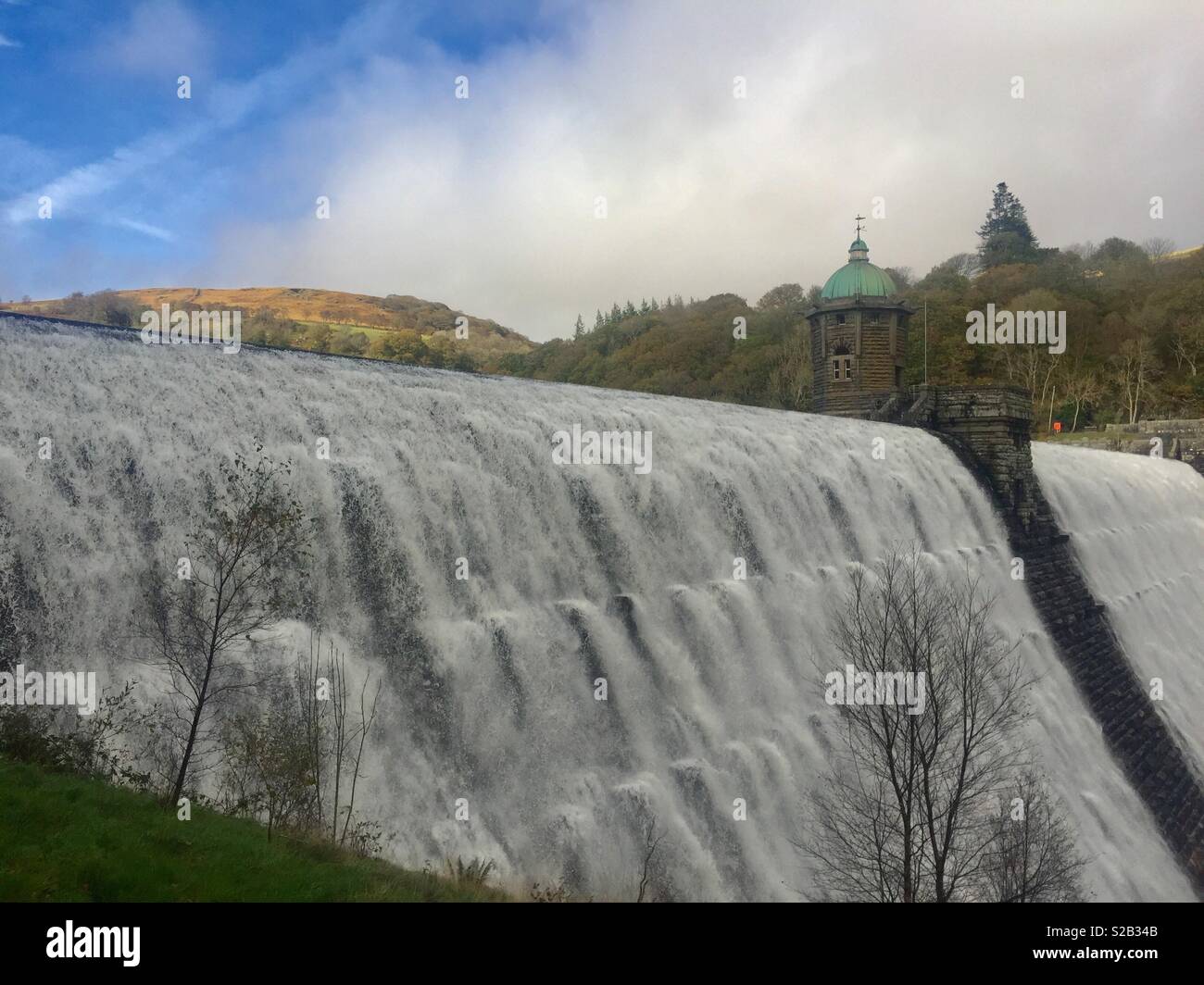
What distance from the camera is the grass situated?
770 centimetres

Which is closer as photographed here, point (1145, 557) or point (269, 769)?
point (269, 769)

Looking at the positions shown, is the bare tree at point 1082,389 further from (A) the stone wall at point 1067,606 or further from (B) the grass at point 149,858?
(B) the grass at point 149,858

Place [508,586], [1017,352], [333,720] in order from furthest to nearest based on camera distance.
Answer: [1017,352]
[508,586]
[333,720]

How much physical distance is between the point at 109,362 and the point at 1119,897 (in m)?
23.0

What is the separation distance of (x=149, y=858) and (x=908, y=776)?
1216cm

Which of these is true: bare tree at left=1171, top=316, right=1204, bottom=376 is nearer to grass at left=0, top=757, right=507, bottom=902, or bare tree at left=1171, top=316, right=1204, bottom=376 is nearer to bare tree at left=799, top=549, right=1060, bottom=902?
bare tree at left=799, top=549, right=1060, bottom=902

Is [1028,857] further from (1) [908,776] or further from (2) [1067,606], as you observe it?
(2) [1067,606]

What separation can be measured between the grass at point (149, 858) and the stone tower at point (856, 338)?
122 ft

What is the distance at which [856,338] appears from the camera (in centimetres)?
4366

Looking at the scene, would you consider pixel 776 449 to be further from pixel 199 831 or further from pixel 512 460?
pixel 199 831

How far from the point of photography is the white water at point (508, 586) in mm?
12625

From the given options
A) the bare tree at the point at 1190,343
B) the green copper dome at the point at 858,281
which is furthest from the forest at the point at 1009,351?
the green copper dome at the point at 858,281

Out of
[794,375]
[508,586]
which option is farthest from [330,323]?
[508,586]

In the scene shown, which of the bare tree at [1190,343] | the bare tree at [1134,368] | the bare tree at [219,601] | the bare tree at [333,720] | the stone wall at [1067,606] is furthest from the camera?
the bare tree at [1190,343]
